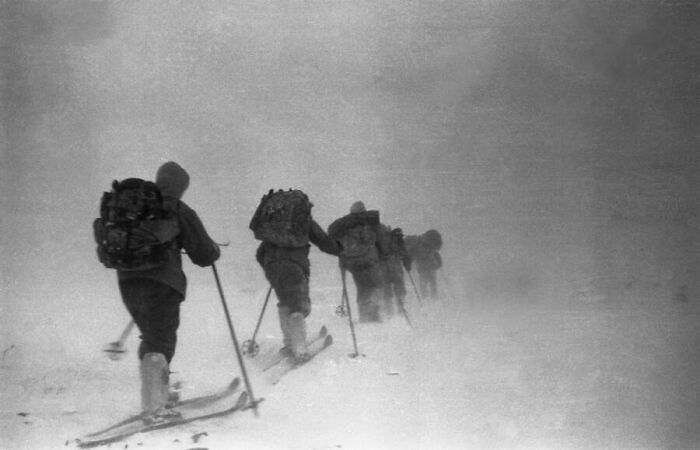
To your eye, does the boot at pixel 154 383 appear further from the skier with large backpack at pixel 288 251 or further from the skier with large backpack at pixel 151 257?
the skier with large backpack at pixel 288 251

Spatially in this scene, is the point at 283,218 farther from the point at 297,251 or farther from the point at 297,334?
the point at 297,334

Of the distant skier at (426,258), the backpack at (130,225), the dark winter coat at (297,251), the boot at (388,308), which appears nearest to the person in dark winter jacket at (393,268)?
the boot at (388,308)

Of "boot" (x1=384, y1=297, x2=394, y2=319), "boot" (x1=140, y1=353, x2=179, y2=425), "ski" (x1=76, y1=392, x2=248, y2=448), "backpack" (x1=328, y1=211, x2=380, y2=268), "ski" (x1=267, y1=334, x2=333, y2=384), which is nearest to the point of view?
A: "ski" (x1=76, y1=392, x2=248, y2=448)

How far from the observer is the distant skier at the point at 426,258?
40.1 feet

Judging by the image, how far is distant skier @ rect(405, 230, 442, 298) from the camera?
1223 centimetres

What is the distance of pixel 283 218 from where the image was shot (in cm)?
491

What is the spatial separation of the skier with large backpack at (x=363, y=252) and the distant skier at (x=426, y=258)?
4.60 metres

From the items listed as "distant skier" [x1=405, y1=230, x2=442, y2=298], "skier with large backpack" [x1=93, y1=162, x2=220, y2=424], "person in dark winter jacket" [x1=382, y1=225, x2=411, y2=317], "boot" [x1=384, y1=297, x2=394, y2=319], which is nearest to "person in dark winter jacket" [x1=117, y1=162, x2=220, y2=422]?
"skier with large backpack" [x1=93, y1=162, x2=220, y2=424]

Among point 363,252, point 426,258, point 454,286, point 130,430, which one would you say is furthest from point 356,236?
point 454,286

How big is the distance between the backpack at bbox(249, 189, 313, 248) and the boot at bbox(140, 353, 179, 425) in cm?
190

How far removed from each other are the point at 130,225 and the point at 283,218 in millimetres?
2018

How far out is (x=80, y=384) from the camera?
4055mm

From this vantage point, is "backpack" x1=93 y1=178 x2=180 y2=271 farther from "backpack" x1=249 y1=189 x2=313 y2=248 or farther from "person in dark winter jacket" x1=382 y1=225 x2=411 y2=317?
"person in dark winter jacket" x1=382 y1=225 x2=411 y2=317

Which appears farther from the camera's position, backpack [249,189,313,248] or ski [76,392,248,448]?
backpack [249,189,313,248]
